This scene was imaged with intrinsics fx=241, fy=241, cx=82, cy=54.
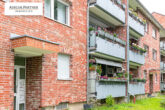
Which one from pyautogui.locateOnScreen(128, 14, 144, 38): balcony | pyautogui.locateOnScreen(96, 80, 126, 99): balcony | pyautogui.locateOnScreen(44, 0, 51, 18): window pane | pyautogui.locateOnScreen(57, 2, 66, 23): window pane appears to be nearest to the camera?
pyautogui.locateOnScreen(44, 0, 51, 18): window pane

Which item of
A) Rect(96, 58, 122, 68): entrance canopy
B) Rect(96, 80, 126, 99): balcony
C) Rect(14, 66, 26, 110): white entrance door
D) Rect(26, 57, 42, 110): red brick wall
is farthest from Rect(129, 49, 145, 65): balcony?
Rect(14, 66, 26, 110): white entrance door

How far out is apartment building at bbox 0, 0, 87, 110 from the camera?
344 inches

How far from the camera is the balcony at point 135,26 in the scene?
19875 mm

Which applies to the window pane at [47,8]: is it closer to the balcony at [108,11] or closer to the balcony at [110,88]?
the balcony at [108,11]

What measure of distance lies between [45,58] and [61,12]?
9.70ft

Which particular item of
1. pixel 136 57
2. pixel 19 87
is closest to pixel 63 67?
pixel 19 87

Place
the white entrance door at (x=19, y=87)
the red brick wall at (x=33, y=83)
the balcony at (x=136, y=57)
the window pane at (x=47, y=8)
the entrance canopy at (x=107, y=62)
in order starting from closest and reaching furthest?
1. the white entrance door at (x=19, y=87)
2. the red brick wall at (x=33, y=83)
3. the window pane at (x=47, y=8)
4. the entrance canopy at (x=107, y=62)
5. the balcony at (x=136, y=57)

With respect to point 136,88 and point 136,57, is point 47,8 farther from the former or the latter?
point 136,88

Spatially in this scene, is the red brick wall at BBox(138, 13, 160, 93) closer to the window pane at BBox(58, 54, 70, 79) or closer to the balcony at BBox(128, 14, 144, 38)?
the balcony at BBox(128, 14, 144, 38)

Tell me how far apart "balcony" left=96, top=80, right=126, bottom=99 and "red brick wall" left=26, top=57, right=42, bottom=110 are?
4.45 metres

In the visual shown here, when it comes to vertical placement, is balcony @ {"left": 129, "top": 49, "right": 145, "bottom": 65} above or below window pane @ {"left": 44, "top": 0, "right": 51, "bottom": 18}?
below

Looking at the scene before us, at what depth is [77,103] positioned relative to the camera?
12.9 meters

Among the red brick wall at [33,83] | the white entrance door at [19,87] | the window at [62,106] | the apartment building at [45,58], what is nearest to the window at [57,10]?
the apartment building at [45,58]

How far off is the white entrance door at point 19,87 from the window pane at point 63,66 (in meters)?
1.85
